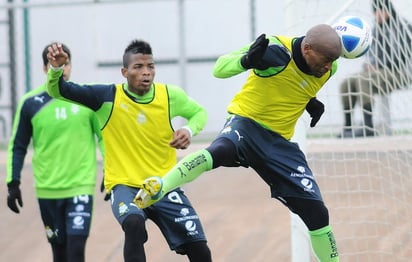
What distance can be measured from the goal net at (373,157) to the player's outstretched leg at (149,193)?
7.81 feet

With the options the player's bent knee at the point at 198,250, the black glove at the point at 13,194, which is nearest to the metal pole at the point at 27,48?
the black glove at the point at 13,194

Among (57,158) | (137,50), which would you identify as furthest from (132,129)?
(57,158)

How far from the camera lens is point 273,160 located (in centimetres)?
840

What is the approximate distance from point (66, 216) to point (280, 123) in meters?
2.53

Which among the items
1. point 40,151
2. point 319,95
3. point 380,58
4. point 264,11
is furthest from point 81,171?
point 264,11

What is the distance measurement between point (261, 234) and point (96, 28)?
523cm

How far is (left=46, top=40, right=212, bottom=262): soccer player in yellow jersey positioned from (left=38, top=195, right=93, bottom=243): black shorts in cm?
130

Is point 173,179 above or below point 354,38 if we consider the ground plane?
below

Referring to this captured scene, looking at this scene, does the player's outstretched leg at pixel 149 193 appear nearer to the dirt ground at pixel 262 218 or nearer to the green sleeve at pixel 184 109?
the green sleeve at pixel 184 109

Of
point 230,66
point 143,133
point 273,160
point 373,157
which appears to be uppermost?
point 230,66

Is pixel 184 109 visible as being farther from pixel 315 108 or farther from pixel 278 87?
pixel 315 108

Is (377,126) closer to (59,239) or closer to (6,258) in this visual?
(59,239)

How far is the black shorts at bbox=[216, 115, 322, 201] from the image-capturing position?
8.36 meters

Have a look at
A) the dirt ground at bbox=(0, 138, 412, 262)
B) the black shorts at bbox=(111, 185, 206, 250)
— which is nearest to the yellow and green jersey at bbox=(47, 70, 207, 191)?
the black shorts at bbox=(111, 185, 206, 250)
